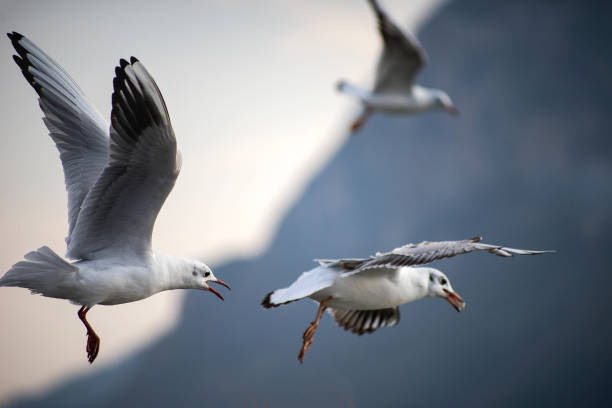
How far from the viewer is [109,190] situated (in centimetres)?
406

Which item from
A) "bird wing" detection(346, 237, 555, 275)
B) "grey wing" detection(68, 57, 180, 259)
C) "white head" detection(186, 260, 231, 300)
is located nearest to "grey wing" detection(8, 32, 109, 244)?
"grey wing" detection(68, 57, 180, 259)

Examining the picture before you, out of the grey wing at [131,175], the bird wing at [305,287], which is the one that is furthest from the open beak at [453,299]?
the grey wing at [131,175]

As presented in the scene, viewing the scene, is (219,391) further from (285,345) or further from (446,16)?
(446,16)

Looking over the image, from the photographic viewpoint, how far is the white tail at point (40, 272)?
3.93 metres

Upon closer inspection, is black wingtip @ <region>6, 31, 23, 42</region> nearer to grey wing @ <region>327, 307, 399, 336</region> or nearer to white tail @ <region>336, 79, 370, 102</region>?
grey wing @ <region>327, 307, 399, 336</region>

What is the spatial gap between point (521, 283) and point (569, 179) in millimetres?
8580

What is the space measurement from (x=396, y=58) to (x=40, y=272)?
6.30 metres

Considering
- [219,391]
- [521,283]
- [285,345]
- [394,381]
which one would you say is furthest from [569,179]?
[219,391]

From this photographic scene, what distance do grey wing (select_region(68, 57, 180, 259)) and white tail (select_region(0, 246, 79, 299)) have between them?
0.28m

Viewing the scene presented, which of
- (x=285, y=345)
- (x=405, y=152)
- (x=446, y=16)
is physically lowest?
(x=285, y=345)

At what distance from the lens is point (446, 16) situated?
53219 millimetres

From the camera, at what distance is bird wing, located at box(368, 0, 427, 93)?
→ 8.27 metres

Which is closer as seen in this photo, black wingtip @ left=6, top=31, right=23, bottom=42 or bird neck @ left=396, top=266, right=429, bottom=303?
black wingtip @ left=6, top=31, right=23, bottom=42

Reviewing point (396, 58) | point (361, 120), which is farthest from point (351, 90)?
point (396, 58)
